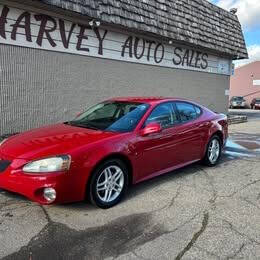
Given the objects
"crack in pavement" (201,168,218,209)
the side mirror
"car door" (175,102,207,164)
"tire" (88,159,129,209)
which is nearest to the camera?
"tire" (88,159,129,209)

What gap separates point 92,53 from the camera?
10.4m

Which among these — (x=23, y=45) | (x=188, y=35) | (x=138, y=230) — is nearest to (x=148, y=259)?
(x=138, y=230)

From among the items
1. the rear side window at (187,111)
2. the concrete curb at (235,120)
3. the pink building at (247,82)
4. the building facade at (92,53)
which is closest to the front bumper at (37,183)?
the rear side window at (187,111)

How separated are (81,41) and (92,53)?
1.70ft

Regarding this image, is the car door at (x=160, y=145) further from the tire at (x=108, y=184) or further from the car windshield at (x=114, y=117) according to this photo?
the tire at (x=108, y=184)

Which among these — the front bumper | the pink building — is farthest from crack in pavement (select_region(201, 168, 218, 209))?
the pink building

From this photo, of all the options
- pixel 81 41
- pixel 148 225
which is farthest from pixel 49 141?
pixel 81 41

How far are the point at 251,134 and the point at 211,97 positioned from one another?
421 cm

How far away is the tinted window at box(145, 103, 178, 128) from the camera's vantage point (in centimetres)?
589

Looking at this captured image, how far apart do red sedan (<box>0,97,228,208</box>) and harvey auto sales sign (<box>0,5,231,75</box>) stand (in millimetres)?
3140

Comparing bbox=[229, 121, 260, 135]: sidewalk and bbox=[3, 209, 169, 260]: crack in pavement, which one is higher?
bbox=[3, 209, 169, 260]: crack in pavement

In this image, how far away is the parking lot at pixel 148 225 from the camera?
12.5 feet

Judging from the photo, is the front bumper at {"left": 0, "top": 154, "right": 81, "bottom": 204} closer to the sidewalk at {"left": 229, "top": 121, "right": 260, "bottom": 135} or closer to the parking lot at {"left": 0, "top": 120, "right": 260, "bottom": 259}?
the parking lot at {"left": 0, "top": 120, "right": 260, "bottom": 259}

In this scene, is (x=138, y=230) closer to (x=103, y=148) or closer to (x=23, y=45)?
(x=103, y=148)
